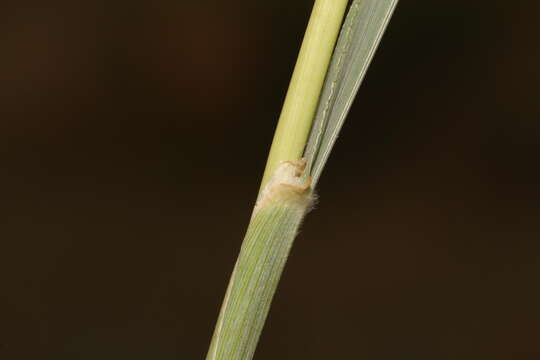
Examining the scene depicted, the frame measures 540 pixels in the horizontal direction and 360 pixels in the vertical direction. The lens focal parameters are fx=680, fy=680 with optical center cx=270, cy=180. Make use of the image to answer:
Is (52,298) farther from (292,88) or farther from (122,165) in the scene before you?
(292,88)

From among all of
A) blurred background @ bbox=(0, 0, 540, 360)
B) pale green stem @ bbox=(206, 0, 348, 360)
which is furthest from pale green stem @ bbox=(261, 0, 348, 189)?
blurred background @ bbox=(0, 0, 540, 360)

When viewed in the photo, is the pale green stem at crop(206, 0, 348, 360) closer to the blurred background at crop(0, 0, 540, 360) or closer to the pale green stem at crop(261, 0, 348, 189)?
the pale green stem at crop(261, 0, 348, 189)

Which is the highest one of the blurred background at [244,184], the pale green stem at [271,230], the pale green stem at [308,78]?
the blurred background at [244,184]

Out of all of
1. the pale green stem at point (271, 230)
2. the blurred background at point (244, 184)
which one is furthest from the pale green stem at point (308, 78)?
the blurred background at point (244, 184)

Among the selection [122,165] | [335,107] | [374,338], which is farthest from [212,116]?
[335,107]

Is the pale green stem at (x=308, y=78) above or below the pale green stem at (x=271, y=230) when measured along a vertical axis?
above

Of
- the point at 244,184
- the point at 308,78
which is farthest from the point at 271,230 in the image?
the point at 244,184

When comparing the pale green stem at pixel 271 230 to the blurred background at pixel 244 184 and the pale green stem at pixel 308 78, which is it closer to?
the pale green stem at pixel 308 78
